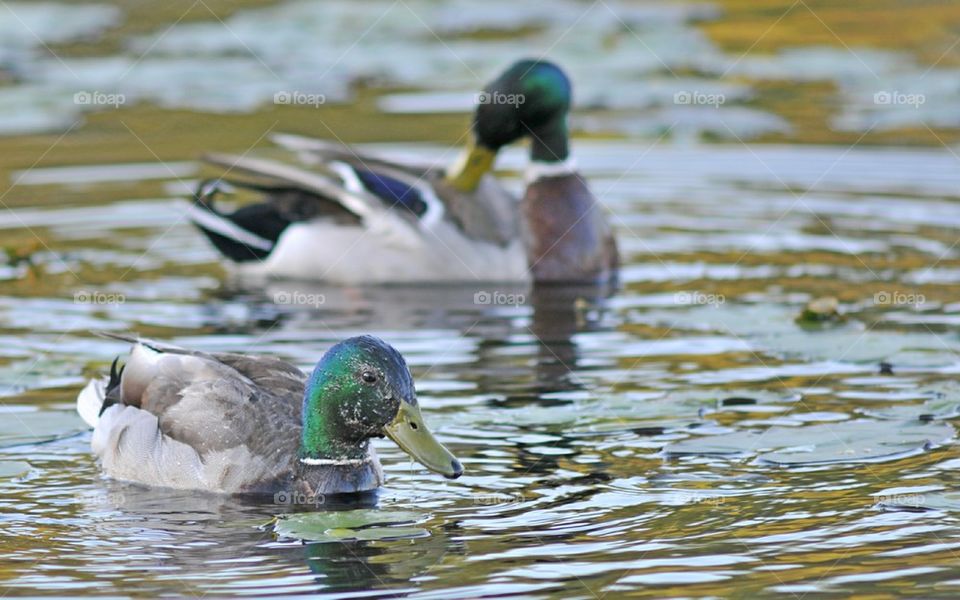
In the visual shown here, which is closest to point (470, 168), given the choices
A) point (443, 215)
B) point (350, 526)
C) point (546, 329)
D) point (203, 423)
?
point (443, 215)

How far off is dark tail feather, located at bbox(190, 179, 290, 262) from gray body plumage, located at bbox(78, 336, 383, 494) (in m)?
4.46

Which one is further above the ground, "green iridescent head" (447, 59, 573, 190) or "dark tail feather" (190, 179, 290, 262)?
"green iridescent head" (447, 59, 573, 190)

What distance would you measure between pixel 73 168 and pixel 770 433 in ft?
29.2

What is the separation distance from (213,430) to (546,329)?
3478 mm

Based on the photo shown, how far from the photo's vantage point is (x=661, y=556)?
6941 mm

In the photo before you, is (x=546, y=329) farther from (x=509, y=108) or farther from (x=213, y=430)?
(x=213, y=430)

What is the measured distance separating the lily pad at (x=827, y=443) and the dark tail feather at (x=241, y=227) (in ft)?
16.9

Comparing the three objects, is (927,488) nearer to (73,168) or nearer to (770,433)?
(770,433)

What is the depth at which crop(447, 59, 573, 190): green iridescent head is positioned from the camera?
12.6 m

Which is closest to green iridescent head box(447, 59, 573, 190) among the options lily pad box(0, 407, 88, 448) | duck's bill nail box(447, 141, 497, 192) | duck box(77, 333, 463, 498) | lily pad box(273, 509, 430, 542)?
duck's bill nail box(447, 141, 497, 192)

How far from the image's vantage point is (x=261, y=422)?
8.08 m

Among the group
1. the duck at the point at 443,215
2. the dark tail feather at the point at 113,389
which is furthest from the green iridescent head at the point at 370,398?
the duck at the point at 443,215

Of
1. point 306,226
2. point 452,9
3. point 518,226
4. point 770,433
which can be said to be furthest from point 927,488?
point 452,9

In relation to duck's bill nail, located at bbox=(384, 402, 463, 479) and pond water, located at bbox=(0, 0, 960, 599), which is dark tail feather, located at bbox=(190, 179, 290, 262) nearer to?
pond water, located at bbox=(0, 0, 960, 599)
